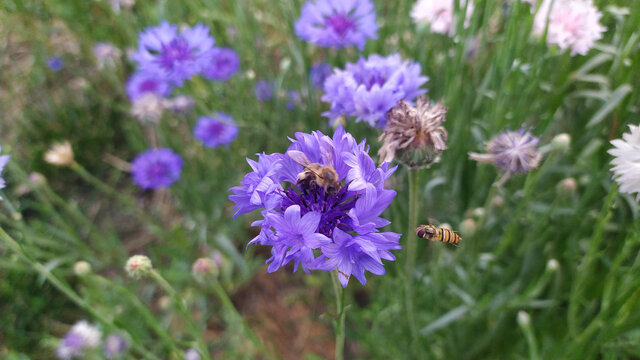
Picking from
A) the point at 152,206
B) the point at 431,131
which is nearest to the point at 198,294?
the point at 152,206

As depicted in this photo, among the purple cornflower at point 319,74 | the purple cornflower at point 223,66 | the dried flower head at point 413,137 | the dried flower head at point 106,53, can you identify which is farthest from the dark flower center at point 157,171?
the dried flower head at point 413,137

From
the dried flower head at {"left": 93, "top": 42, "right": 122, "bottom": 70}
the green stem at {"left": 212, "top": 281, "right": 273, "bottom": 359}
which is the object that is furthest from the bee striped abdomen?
the dried flower head at {"left": 93, "top": 42, "right": 122, "bottom": 70}

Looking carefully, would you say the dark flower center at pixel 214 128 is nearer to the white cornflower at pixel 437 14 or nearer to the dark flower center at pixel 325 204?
the white cornflower at pixel 437 14

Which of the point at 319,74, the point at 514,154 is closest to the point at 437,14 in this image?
the point at 319,74

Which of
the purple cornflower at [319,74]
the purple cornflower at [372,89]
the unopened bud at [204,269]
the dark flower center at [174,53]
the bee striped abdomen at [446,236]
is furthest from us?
the purple cornflower at [319,74]

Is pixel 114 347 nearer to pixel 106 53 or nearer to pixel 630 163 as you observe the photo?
pixel 106 53
